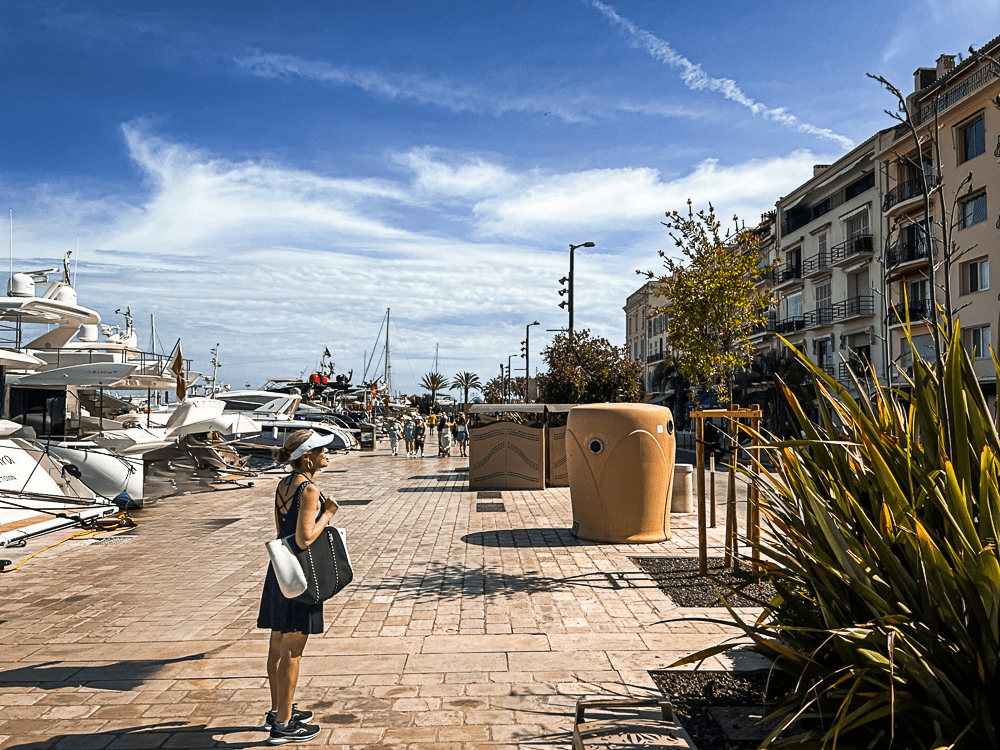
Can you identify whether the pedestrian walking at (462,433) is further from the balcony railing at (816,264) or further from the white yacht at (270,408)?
the balcony railing at (816,264)

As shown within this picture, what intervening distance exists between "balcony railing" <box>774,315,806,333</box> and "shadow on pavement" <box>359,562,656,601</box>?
3927 centimetres

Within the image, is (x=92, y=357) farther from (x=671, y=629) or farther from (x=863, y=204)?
(x=863, y=204)

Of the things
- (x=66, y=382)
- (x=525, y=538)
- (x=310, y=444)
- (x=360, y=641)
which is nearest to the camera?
(x=310, y=444)

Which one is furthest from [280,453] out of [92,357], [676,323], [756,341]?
[756,341]

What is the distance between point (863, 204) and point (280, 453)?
130 feet

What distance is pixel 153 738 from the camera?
3.95 m

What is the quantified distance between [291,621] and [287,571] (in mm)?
303

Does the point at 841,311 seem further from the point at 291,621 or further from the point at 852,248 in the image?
the point at 291,621

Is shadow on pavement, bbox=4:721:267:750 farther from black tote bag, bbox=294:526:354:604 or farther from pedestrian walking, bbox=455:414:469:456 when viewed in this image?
pedestrian walking, bbox=455:414:469:456

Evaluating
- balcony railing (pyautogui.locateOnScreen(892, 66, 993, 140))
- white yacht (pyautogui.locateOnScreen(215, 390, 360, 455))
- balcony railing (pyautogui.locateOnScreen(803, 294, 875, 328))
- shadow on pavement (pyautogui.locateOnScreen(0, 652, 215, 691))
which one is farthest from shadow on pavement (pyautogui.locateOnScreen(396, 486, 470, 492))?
balcony railing (pyautogui.locateOnScreen(803, 294, 875, 328))

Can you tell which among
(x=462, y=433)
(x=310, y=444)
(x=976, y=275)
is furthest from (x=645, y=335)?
(x=310, y=444)

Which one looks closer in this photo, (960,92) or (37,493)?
(37,493)

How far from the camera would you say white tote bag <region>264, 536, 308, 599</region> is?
3.87m

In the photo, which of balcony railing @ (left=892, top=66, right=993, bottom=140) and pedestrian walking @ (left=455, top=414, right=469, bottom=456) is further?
pedestrian walking @ (left=455, top=414, right=469, bottom=456)
